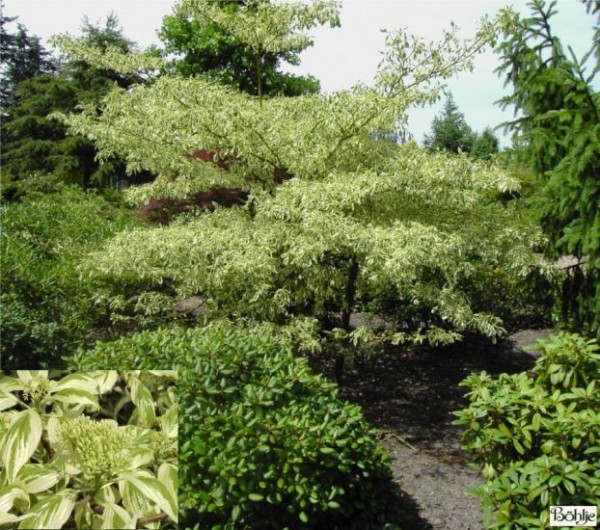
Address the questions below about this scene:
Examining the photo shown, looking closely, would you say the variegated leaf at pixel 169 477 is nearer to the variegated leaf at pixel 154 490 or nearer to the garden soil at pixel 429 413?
the variegated leaf at pixel 154 490

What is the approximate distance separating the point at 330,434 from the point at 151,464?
1.22 m

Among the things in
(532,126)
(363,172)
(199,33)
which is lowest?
(363,172)

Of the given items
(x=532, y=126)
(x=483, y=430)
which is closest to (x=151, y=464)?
(x=483, y=430)

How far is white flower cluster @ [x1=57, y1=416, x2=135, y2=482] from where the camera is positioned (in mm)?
1463

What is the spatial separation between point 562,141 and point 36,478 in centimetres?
414

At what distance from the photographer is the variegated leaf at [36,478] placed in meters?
1.43

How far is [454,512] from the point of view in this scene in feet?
11.2

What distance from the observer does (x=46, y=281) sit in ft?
15.3

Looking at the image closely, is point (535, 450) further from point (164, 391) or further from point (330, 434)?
point (164, 391)

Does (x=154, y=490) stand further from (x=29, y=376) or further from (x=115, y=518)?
(x=29, y=376)

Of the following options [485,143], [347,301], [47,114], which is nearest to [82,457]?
[347,301]

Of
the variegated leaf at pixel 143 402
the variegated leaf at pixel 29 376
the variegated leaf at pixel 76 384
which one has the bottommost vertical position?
the variegated leaf at pixel 143 402
